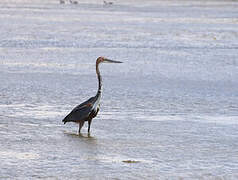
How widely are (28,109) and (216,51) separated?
14.9 m

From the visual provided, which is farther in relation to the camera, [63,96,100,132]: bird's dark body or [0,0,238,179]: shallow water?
[63,96,100,132]: bird's dark body

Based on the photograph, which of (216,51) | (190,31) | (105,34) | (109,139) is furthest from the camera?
(190,31)

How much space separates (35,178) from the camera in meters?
8.05

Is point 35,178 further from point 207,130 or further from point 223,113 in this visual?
point 223,113

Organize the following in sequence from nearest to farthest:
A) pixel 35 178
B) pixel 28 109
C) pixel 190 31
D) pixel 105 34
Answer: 1. pixel 35 178
2. pixel 28 109
3. pixel 105 34
4. pixel 190 31

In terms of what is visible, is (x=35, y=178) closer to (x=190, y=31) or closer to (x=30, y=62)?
(x=30, y=62)

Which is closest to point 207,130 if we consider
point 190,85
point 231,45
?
point 190,85

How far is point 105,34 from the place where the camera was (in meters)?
35.5

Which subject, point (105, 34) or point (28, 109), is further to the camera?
point (105, 34)

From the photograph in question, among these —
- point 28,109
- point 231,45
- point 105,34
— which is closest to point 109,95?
point 28,109

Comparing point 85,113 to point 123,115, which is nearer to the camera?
point 85,113

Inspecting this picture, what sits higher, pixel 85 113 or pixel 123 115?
pixel 85 113

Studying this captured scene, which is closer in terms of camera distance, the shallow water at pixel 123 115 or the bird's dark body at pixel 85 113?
the shallow water at pixel 123 115

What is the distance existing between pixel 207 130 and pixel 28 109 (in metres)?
3.22
